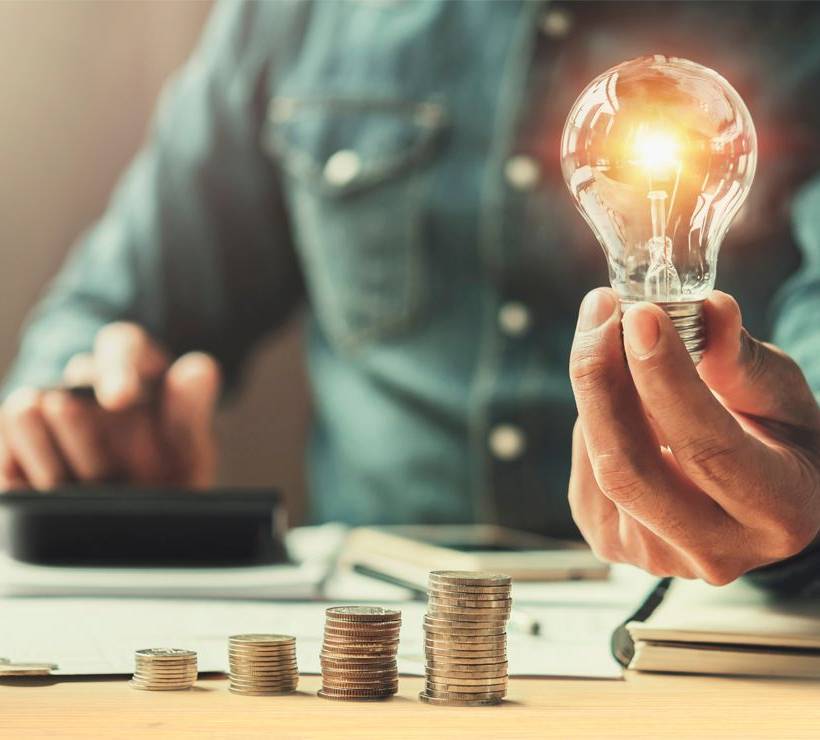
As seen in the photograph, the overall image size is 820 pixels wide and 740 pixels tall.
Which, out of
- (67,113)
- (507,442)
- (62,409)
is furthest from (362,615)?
(67,113)

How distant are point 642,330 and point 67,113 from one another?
195 centimetres

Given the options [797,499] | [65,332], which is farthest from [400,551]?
[65,332]

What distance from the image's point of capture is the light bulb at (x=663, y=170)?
0.57 m

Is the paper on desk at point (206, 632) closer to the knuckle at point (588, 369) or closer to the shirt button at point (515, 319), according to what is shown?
the knuckle at point (588, 369)

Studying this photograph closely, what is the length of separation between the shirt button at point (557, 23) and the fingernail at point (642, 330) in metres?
0.97

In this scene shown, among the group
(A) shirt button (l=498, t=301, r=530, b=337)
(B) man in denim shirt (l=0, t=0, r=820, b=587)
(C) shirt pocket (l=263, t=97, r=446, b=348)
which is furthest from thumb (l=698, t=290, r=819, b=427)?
(C) shirt pocket (l=263, t=97, r=446, b=348)

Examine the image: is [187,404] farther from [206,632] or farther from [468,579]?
[468,579]

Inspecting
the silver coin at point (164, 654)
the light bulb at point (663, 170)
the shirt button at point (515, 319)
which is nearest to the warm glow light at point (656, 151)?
the light bulb at point (663, 170)

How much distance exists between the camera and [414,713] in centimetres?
54

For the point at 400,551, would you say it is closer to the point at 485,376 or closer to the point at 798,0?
the point at 485,376

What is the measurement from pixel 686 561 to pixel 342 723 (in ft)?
0.74

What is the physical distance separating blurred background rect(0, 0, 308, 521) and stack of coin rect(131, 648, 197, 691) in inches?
68.0

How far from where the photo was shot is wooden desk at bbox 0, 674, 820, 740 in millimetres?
504

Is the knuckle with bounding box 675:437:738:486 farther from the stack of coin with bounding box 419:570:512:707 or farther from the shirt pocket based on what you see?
the shirt pocket
